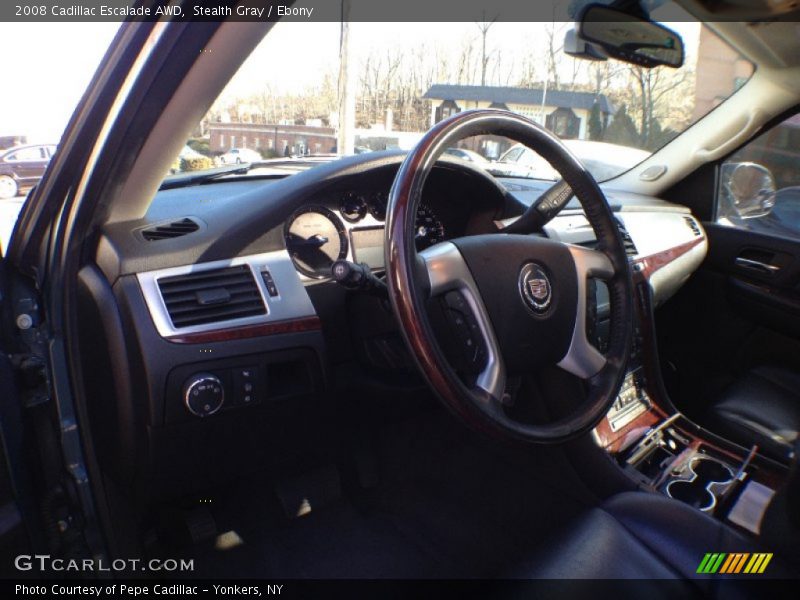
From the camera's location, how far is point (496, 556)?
2186 millimetres

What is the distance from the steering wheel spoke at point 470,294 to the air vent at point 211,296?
58 cm

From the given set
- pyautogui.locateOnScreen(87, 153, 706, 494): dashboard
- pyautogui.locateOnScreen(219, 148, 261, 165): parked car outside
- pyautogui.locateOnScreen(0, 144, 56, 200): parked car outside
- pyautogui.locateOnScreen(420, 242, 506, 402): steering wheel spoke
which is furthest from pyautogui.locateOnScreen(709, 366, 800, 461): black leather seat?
pyautogui.locateOnScreen(0, 144, 56, 200): parked car outside

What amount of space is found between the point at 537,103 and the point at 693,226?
1.31m

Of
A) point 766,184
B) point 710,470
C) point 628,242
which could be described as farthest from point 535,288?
point 766,184

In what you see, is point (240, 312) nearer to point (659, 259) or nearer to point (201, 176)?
point (201, 176)

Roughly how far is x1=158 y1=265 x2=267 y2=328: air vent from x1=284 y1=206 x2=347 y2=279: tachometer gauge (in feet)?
0.71

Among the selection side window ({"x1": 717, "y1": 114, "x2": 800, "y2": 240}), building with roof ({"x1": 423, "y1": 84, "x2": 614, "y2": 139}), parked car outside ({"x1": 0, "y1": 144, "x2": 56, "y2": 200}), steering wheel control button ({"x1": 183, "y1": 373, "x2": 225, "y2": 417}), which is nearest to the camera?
parked car outside ({"x1": 0, "y1": 144, "x2": 56, "y2": 200})

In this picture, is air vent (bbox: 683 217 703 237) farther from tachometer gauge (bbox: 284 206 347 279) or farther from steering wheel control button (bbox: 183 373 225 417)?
steering wheel control button (bbox: 183 373 225 417)

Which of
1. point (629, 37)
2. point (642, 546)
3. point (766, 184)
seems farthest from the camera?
point (766, 184)

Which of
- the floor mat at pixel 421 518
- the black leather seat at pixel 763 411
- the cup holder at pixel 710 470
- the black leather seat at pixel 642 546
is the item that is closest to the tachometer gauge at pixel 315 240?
the floor mat at pixel 421 518

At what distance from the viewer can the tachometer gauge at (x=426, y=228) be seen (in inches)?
Result: 84.7

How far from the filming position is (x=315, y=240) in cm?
200

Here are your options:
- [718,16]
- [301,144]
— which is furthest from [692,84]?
[301,144]

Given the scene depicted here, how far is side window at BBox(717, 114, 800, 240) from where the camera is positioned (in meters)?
2.94
